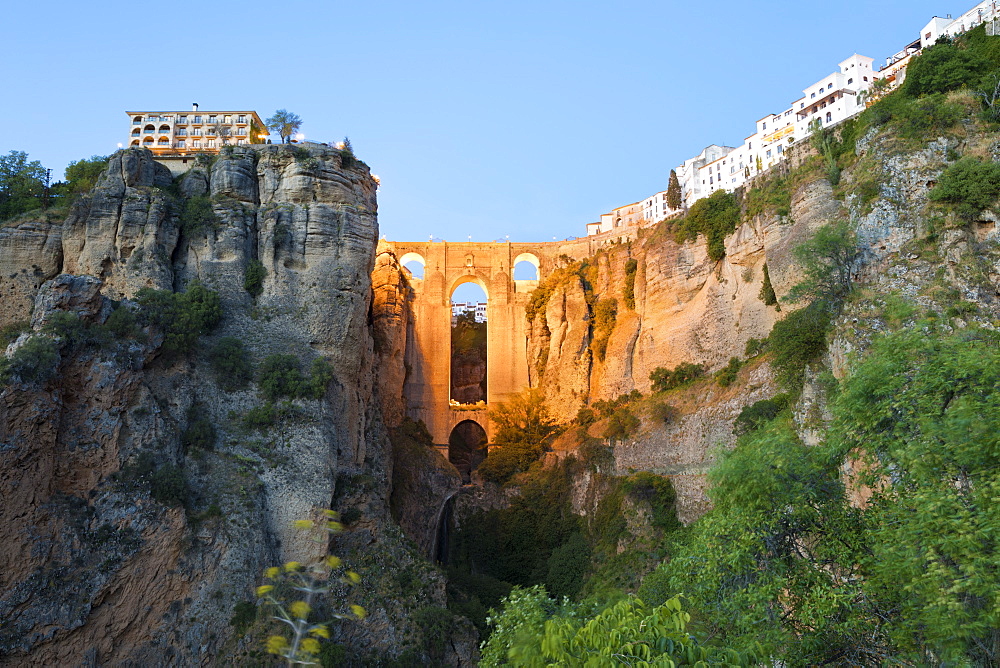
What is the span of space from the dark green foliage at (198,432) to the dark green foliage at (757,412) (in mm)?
21656

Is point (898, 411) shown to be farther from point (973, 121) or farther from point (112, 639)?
point (112, 639)

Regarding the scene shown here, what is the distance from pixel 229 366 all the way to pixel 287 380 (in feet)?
8.06

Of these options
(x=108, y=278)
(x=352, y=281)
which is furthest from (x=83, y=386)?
(x=352, y=281)

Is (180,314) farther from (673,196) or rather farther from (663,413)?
(673,196)

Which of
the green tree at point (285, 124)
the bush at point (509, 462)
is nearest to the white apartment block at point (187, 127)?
Answer: the green tree at point (285, 124)

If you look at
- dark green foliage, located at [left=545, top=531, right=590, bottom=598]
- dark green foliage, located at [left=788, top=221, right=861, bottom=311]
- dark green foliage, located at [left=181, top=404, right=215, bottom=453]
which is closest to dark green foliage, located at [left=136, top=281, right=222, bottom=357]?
dark green foliage, located at [left=181, top=404, right=215, bottom=453]

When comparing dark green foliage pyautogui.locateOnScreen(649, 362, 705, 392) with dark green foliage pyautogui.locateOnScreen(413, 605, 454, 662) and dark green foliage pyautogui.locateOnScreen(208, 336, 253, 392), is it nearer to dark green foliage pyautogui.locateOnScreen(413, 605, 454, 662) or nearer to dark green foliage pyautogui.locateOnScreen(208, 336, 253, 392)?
dark green foliage pyautogui.locateOnScreen(413, 605, 454, 662)

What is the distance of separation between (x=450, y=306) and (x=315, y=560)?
98.4 ft

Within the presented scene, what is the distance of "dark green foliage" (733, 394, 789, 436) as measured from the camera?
107 ft

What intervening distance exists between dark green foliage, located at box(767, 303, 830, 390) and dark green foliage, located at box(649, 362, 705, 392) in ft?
27.7

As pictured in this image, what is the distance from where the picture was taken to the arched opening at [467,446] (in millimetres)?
56594

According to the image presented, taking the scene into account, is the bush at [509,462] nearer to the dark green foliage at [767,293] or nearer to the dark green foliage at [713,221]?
the dark green foliage at [713,221]

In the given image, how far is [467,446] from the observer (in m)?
58.1

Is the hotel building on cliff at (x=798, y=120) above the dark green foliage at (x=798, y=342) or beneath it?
above
